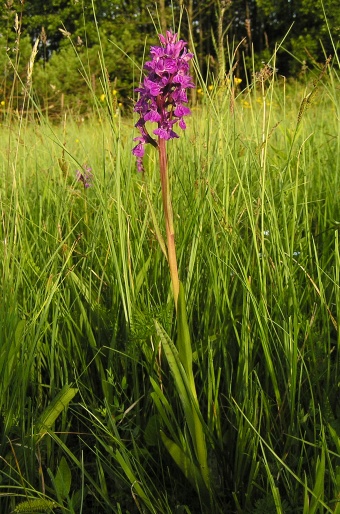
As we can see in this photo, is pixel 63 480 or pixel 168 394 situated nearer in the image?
pixel 63 480

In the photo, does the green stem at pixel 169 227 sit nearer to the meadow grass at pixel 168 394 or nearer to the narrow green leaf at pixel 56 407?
the meadow grass at pixel 168 394

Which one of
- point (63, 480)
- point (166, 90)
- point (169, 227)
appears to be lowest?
point (63, 480)

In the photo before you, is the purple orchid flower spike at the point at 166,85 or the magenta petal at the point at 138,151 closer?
the purple orchid flower spike at the point at 166,85

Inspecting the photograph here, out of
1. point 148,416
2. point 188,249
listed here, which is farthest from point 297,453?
point 188,249

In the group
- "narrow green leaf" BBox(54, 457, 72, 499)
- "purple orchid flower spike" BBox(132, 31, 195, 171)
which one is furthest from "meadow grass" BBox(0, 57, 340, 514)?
"purple orchid flower spike" BBox(132, 31, 195, 171)

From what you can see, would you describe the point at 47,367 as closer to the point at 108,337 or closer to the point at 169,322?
the point at 108,337

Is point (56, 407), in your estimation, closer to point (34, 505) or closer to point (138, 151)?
point (34, 505)

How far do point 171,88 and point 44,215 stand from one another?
87 centimetres

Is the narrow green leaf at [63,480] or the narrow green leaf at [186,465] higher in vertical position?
the narrow green leaf at [186,465]

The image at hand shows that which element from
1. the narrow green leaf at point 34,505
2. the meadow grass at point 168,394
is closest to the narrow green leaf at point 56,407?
the meadow grass at point 168,394

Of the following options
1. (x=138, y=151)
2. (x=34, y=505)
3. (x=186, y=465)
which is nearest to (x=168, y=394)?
(x=186, y=465)

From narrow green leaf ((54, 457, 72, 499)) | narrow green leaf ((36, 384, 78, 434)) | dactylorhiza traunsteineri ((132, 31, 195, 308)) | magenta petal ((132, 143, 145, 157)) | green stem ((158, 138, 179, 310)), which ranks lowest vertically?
narrow green leaf ((54, 457, 72, 499))

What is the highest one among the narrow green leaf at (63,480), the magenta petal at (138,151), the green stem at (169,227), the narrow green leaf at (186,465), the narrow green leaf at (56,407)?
the magenta petal at (138,151)

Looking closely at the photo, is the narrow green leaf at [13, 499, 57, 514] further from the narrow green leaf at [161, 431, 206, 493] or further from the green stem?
the green stem
